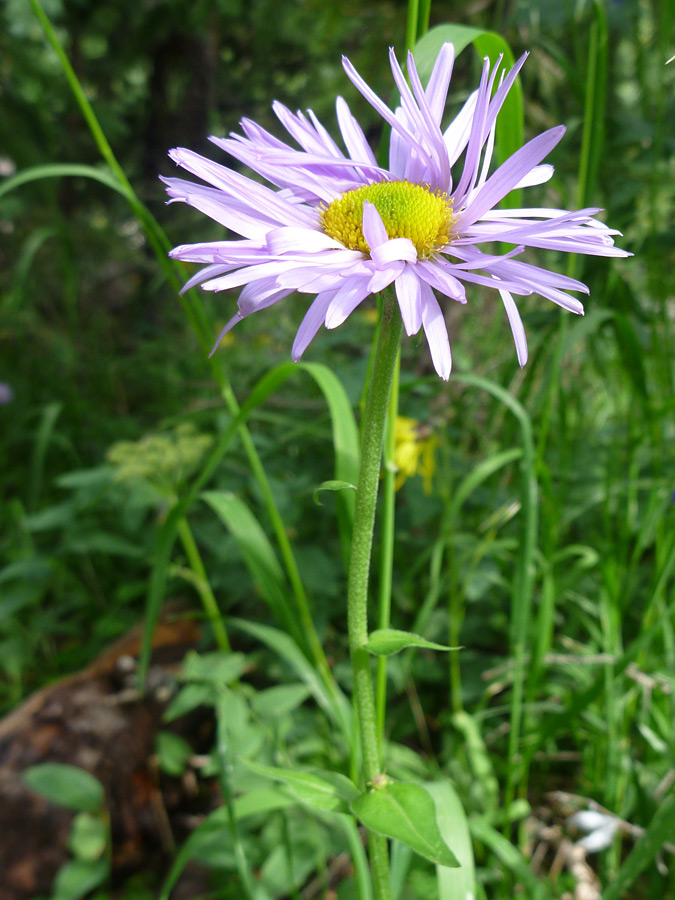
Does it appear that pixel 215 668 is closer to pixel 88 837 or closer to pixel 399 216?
pixel 88 837

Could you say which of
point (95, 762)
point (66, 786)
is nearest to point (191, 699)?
point (66, 786)

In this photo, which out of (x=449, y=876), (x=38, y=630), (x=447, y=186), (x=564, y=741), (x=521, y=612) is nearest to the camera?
(x=447, y=186)

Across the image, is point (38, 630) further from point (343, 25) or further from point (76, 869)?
point (343, 25)

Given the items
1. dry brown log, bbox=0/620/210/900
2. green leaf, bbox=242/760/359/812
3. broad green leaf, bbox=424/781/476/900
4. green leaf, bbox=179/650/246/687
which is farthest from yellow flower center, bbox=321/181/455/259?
dry brown log, bbox=0/620/210/900

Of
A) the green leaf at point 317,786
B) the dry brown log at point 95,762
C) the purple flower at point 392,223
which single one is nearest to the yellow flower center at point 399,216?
the purple flower at point 392,223

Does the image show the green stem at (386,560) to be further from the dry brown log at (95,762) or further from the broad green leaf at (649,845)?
the dry brown log at (95,762)

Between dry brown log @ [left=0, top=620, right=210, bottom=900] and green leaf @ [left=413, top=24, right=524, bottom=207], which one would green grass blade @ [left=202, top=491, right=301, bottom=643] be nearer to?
dry brown log @ [left=0, top=620, right=210, bottom=900]

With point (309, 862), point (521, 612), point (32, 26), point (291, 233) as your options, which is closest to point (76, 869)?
point (309, 862)
